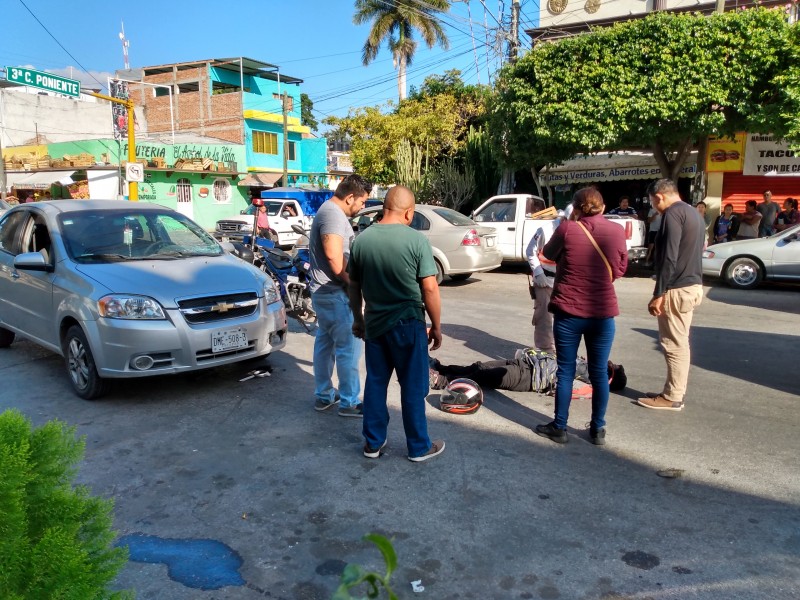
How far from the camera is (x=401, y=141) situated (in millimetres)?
22641

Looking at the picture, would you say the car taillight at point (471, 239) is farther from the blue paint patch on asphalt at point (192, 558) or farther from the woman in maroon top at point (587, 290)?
the blue paint patch on asphalt at point (192, 558)

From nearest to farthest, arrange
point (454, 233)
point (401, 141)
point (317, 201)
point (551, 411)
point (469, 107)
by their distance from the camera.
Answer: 1. point (551, 411)
2. point (454, 233)
3. point (401, 141)
4. point (469, 107)
5. point (317, 201)

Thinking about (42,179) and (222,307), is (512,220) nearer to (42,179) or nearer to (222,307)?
(222,307)

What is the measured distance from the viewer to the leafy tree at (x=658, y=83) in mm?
12125

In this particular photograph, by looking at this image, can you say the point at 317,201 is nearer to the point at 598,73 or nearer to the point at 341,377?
the point at 598,73

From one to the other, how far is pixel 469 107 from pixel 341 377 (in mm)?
21102

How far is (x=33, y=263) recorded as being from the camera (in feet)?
18.2

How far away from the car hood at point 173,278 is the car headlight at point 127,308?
6 centimetres

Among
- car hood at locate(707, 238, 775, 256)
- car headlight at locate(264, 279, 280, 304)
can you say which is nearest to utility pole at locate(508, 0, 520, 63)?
car hood at locate(707, 238, 775, 256)

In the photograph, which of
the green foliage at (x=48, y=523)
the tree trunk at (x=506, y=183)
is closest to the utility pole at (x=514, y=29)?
the tree trunk at (x=506, y=183)

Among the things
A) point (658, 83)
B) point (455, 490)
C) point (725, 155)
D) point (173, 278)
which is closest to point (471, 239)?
point (658, 83)

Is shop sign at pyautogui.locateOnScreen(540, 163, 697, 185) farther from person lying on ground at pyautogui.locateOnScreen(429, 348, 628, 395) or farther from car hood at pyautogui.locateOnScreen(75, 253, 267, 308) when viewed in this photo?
car hood at pyautogui.locateOnScreen(75, 253, 267, 308)

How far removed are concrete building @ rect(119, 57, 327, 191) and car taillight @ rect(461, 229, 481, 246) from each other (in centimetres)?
2769

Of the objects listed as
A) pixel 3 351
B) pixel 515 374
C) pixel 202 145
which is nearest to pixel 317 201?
pixel 202 145
